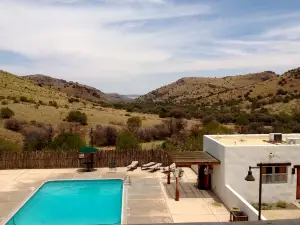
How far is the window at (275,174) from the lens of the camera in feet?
54.4

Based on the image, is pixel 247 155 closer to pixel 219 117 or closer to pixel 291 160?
pixel 291 160

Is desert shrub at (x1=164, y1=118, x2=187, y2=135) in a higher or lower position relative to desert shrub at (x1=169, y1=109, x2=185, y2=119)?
lower

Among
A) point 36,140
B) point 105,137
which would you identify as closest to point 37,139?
point 36,140

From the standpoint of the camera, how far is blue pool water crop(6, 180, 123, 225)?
15422 millimetres

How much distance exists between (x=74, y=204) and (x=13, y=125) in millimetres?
22673

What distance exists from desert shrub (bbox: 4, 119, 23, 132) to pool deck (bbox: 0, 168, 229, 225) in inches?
605

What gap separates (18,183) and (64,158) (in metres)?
4.43

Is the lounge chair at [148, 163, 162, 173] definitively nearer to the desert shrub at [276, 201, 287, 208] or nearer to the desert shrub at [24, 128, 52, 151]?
the desert shrub at [276, 201, 287, 208]

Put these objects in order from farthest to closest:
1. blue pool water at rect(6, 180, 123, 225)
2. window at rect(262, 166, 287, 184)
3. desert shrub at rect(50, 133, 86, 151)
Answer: desert shrub at rect(50, 133, 86, 151)
window at rect(262, 166, 287, 184)
blue pool water at rect(6, 180, 123, 225)

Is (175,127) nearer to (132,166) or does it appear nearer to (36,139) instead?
(36,139)

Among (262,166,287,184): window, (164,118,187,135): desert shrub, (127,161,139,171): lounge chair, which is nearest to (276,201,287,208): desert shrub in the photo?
(262,166,287,184): window

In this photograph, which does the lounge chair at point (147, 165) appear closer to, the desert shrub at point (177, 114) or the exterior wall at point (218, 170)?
the exterior wall at point (218, 170)

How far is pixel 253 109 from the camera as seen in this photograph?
2231 inches

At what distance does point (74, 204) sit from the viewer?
18.2m
